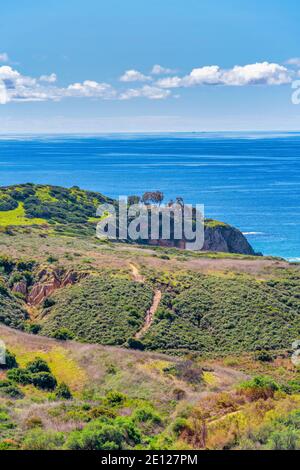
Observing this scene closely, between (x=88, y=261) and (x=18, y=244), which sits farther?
(x=18, y=244)

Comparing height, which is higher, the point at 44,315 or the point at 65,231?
the point at 65,231

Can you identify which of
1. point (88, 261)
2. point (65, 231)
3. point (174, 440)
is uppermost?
point (65, 231)

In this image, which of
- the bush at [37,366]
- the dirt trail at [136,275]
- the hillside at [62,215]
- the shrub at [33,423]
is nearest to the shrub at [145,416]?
the shrub at [33,423]

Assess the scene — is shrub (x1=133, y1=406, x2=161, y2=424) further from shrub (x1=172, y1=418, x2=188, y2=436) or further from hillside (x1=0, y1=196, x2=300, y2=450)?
shrub (x1=172, y1=418, x2=188, y2=436)

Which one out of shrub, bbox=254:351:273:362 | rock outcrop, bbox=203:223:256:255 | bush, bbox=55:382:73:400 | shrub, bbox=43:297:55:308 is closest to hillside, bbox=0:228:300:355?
shrub, bbox=43:297:55:308
